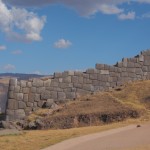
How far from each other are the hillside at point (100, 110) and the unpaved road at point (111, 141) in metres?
3.54

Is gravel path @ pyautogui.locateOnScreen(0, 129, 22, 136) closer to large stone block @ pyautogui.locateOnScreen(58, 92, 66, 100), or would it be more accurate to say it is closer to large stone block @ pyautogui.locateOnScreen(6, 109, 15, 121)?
large stone block @ pyautogui.locateOnScreen(6, 109, 15, 121)

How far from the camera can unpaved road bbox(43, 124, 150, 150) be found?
15453mm

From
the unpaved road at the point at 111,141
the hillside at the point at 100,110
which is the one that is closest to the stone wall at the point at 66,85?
the hillside at the point at 100,110

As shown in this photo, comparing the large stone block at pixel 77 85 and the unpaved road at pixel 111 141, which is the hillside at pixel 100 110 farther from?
the unpaved road at pixel 111 141

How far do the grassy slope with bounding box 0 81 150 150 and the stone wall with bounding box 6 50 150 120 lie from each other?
3.99 ft

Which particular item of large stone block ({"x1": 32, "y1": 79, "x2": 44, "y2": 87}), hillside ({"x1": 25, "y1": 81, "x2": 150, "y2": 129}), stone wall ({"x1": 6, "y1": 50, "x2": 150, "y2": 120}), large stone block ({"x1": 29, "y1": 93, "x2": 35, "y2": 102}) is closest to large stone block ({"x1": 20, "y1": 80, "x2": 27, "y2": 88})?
stone wall ({"x1": 6, "y1": 50, "x2": 150, "y2": 120})

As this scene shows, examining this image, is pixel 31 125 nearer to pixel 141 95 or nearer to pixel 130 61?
pixel 141 95

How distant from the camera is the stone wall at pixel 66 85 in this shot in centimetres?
2727

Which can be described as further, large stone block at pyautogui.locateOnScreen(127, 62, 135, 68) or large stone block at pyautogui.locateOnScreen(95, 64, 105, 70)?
large stone block at pyautogui.locateOnScreen(127, 62, 135, 68)

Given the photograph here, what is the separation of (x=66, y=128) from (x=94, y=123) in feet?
4.16

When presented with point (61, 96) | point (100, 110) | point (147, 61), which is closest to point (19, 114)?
point (61, 96)

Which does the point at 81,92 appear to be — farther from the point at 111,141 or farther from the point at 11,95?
the point at 111,141

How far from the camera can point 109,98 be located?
24.7 metres

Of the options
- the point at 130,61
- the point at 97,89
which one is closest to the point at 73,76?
the point at 97,89
